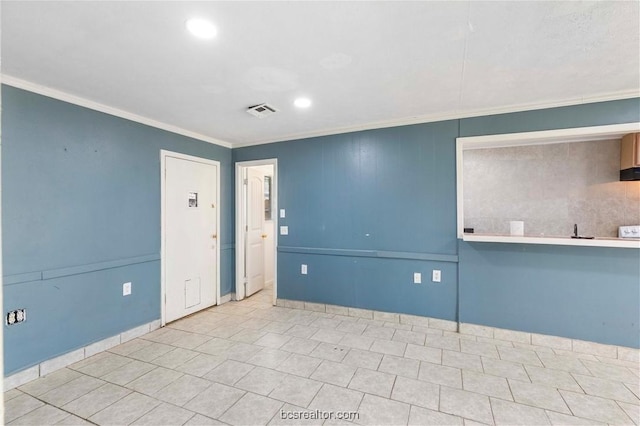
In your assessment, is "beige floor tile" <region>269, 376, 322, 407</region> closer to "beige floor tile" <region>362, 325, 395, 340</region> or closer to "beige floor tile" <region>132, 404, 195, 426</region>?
"beige floor tile" <region>132, 404, 195, 426</region>

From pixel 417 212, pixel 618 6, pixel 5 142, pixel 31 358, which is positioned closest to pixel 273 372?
pixel 31 358

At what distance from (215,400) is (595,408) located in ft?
9.01

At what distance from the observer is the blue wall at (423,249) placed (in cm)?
307

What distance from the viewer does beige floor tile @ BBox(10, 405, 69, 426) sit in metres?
2.20

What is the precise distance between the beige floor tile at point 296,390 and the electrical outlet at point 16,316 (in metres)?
2.15

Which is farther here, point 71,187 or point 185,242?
point 185,242

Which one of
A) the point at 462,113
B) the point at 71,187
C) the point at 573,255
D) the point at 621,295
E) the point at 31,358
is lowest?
the point at 31,358

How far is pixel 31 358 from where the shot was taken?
2699 millimetres

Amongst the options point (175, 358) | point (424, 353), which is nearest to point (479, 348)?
point (424, 353)

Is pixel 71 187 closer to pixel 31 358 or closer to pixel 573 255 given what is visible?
pixel 31 358

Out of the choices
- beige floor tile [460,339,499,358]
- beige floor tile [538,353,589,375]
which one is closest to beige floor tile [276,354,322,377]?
beige floor tile [460,339,499,358]

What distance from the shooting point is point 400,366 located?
286 centimetres

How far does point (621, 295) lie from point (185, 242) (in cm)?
468

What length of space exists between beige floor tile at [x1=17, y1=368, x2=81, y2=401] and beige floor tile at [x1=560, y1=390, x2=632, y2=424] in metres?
3.91
